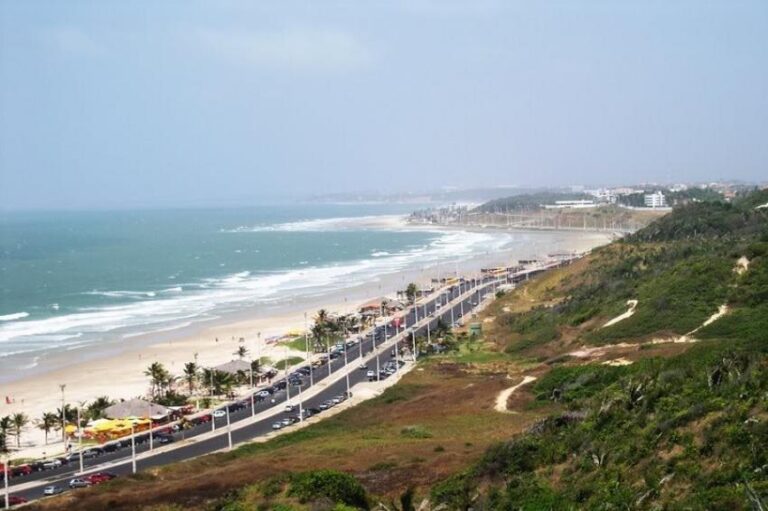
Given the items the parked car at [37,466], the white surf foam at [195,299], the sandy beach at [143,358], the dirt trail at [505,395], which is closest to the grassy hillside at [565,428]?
the dirt trail at [505,395]

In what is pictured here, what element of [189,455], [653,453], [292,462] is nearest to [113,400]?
[189,455]

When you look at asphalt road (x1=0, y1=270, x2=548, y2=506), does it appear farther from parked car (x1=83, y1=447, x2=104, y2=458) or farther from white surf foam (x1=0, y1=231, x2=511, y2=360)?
white surf foam (x1=0, y1=231, x2=511, y2=360)

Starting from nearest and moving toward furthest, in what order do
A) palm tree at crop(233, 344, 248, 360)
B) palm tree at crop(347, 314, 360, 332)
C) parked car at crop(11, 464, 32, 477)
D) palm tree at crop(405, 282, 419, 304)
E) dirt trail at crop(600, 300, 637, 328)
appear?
1. parked car at crop(11, 464, 32, 477)
2. dirt trail at crop(600, 300, 637, 328)
3. palm tree at crop(233, 344, 248, 360)
4. palm tree at crop(347, 314, 360, 332)
5. palm tree at crop(405, 282, 419, 304)

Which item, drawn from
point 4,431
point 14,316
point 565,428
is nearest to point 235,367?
point 4,431

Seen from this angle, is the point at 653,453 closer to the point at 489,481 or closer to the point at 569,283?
the point at 489,481

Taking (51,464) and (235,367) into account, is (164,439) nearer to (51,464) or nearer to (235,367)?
(51,464)

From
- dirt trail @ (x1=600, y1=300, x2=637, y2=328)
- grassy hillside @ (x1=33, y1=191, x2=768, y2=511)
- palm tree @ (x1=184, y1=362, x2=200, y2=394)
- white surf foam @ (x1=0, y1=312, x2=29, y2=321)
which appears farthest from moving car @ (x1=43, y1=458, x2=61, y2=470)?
white surf foam @ (x1=0, y1=312, x2=29, y2=321)

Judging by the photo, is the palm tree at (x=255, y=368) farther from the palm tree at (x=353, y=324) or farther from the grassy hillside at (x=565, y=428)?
the palm tree at (x=353, y=324)
